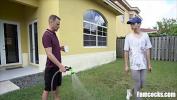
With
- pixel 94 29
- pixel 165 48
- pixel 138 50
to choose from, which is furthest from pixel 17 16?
pixel 165 48

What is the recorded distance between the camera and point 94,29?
11.8 metres

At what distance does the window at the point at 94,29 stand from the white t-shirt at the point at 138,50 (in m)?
6.41

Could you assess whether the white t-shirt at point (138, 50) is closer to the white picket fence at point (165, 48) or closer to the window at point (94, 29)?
the window at point (94, 29)

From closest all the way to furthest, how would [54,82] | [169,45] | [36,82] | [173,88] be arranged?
[54,82], [173,88], [36,82], [169,45]

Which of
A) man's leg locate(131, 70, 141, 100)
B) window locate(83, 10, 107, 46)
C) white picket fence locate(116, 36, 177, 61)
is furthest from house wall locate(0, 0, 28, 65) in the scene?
white picket fence locate(116, 36, 177, 61)

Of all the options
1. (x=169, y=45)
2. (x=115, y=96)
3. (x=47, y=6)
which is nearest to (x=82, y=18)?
(x=47, y=6)

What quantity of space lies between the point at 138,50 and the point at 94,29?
25.8 feet

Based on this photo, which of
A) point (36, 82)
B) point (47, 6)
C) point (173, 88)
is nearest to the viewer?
point (173, 88)

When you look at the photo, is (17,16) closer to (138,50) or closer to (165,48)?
(138,50)

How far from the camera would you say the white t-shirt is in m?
4.10

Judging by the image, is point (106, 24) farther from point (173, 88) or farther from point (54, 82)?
point (54, 82)

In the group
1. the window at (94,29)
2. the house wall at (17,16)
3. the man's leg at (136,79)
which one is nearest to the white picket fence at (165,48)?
the window at (94,29)

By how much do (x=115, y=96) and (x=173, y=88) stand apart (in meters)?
2.06

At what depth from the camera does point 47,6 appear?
336 inches
